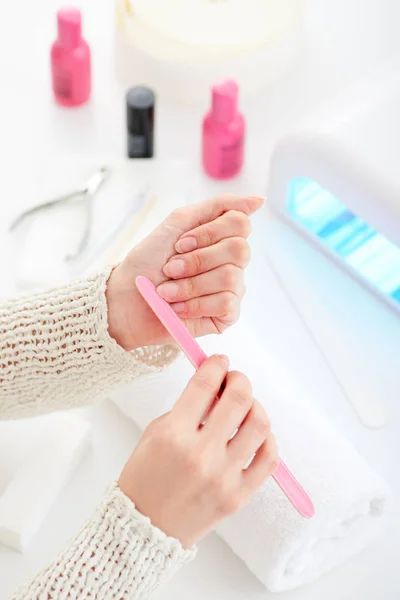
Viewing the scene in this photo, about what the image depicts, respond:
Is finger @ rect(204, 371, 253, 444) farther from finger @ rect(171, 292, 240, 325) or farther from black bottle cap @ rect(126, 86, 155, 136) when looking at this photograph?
black bottle cap @ rect(126, 86, 155, 136)

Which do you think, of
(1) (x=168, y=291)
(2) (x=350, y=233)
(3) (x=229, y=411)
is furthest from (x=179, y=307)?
(2) (x=350, y=233)

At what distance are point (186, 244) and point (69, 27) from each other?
51 centimetres

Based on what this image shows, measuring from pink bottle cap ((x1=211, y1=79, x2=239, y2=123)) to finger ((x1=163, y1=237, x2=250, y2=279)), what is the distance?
37 centimetres

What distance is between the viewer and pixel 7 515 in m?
0.82

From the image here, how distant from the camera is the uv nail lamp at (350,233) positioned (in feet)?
3.16

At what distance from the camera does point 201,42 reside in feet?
3.81

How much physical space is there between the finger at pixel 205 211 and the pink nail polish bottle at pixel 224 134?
1.13 ft

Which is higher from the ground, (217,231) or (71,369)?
(217,231)

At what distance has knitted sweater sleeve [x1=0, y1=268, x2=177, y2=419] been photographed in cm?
78

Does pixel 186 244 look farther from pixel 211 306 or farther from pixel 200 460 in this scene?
pixel 200 460

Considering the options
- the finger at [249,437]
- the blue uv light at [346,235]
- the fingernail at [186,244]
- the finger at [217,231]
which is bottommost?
the blue uv light at [346,235]

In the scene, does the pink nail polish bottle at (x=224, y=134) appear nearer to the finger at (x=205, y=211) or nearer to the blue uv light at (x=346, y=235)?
the blue uv light at (x=346, y=235)

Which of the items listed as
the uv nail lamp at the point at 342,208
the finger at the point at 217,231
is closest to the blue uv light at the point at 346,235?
the uv nail lamp at the point at 342,208

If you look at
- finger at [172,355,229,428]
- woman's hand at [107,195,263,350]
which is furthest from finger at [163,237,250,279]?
finger at [172,355,229,428]
